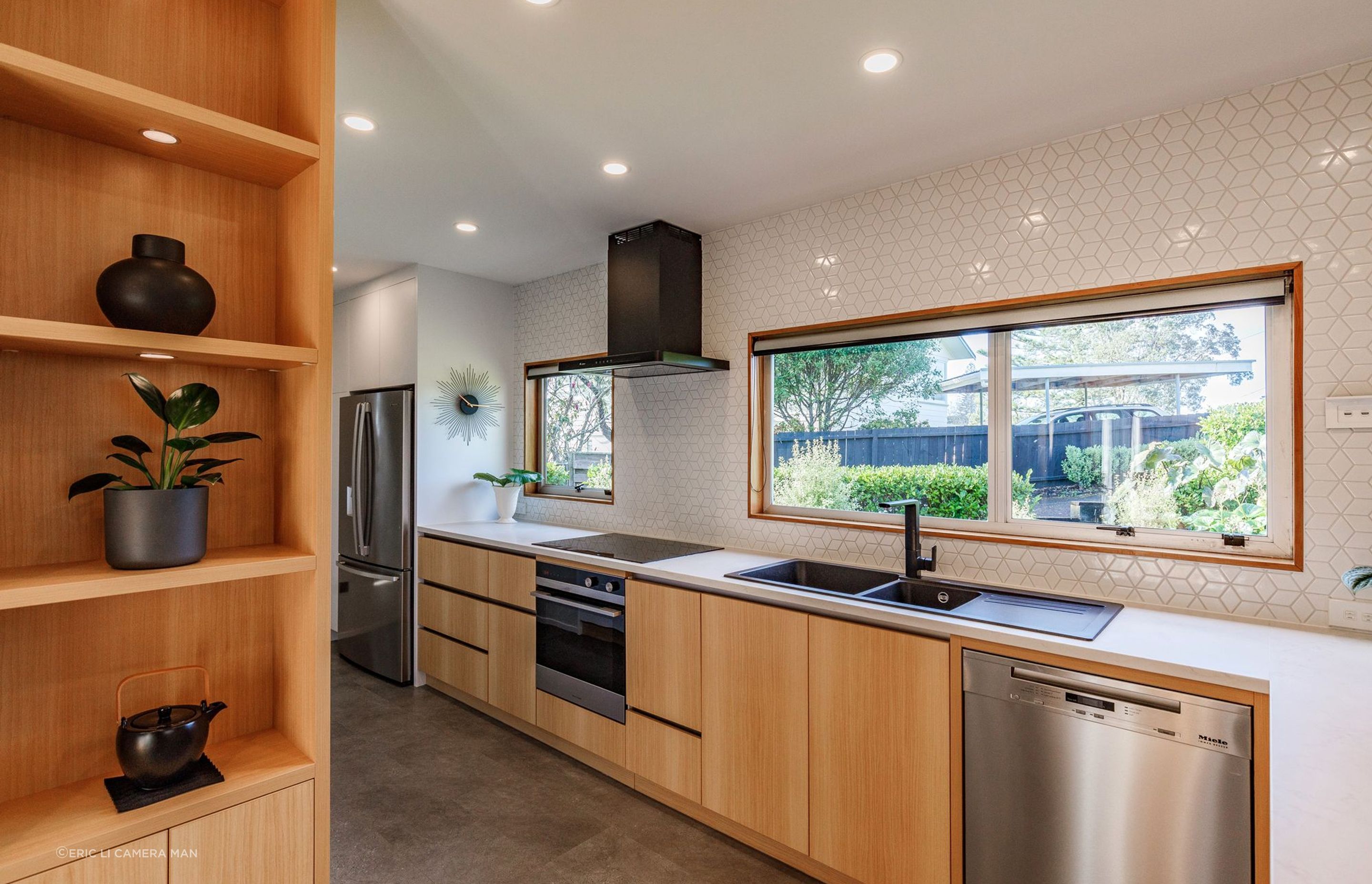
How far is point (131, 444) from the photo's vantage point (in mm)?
1221

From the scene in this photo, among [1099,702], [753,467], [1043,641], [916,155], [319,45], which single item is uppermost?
[916,155]

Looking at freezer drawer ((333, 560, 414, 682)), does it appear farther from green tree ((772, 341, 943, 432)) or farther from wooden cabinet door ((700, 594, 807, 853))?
green tree ((772, 341, 943, 432))

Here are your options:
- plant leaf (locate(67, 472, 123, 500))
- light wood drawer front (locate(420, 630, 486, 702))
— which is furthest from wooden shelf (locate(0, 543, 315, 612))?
light wood drawer front (locate(420, 630, 486, 702))

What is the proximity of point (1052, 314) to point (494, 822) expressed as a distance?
2839 millimetres

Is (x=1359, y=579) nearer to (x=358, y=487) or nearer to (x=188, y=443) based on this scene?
(x=188, y=443)

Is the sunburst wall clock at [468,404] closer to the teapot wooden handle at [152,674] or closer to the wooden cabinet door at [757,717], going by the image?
the wooden cabinet door at [757,717]

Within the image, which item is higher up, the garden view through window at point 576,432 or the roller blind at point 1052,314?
the roller blind at point 1052,314

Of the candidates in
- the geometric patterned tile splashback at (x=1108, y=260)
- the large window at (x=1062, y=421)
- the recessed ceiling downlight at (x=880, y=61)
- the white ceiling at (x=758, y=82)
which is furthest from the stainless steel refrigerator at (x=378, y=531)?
the recessed ceiling downlight at (x=880, y=61)

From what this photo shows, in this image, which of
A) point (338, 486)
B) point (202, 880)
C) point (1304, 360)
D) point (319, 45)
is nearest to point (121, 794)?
point (202, 880)

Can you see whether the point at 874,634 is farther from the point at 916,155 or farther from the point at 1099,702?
the point at 916,155

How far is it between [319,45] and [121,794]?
1.51m

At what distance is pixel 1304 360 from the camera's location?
190 cm

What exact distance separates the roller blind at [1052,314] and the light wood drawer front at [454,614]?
2.12 meters

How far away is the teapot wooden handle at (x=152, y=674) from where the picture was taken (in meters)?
1.27
